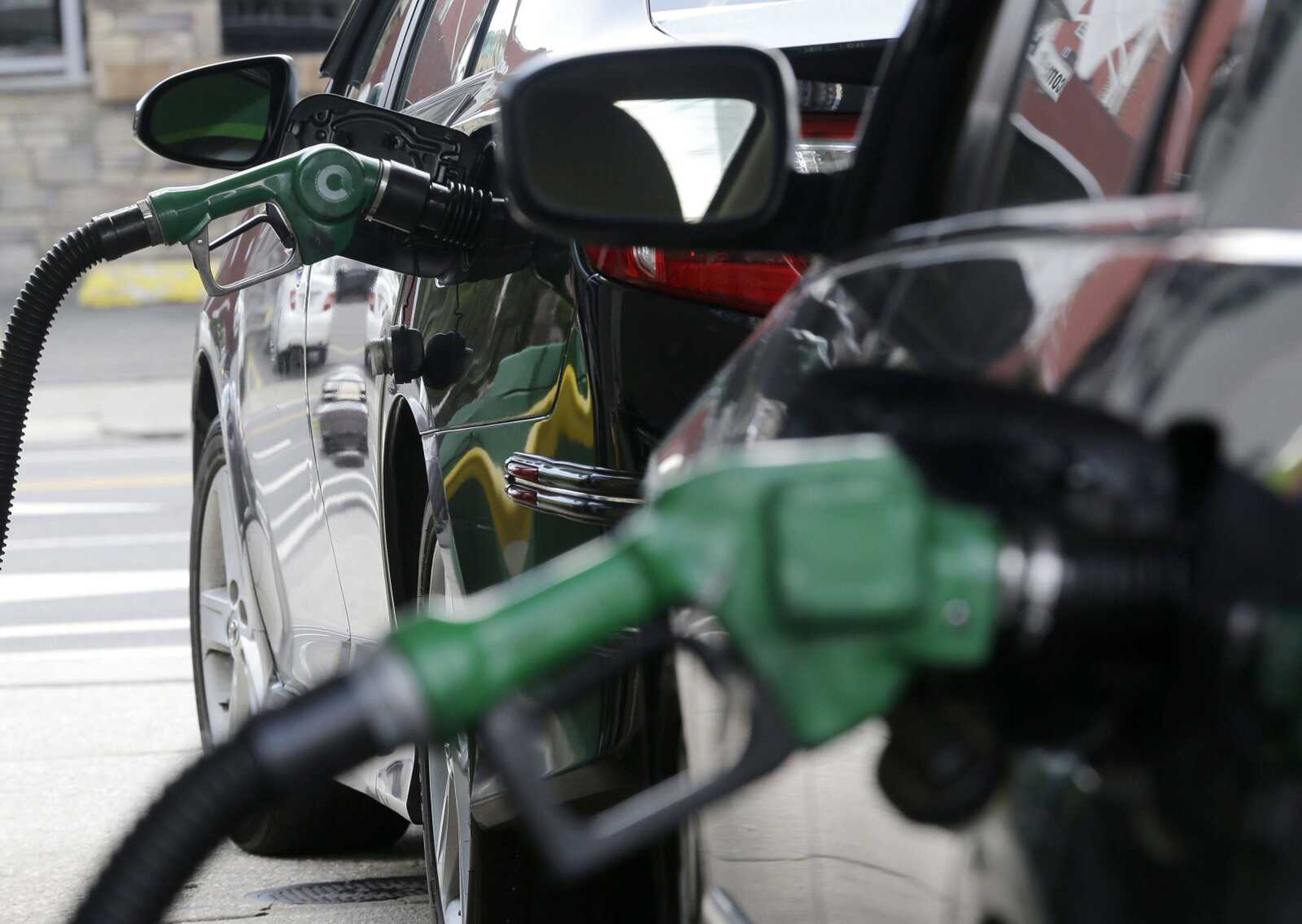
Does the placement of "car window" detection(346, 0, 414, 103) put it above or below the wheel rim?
above

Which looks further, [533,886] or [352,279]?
[352,279]

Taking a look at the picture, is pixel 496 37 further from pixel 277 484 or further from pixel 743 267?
pixel 277 484

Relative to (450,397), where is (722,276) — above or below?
above

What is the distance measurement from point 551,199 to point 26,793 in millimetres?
3877

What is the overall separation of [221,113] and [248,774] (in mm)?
2930

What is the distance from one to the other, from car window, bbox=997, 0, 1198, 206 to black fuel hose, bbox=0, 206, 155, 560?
163 centimetres

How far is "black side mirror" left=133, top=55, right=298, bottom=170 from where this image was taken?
367cm

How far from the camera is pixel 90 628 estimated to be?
7.69 m

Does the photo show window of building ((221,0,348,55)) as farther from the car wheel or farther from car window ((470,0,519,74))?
car window ((470,0,519,74))

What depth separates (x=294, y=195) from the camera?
2779mm

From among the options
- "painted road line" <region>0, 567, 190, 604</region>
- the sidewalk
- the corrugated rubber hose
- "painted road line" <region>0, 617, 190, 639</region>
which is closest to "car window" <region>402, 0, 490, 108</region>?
the corrugated rubber hose

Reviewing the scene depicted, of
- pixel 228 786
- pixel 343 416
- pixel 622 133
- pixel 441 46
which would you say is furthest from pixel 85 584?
pixel 228 786

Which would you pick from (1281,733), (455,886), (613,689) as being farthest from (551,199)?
(455,886)

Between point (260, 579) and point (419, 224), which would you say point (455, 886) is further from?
point (260, 579)
